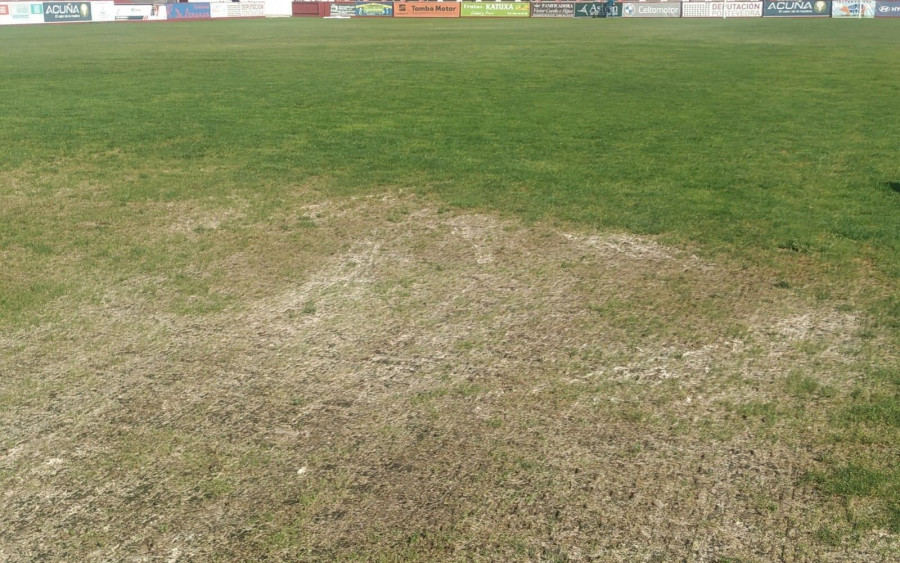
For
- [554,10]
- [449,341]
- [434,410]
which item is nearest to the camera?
[434,410]

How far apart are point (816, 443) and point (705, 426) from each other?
2.22 feet

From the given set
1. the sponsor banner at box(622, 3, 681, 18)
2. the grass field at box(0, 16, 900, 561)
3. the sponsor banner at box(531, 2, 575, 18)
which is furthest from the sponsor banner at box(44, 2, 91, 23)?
the grass field at box(0, 16, 900, 561)

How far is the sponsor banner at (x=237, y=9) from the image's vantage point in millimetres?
63062

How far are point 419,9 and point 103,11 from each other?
23.1m

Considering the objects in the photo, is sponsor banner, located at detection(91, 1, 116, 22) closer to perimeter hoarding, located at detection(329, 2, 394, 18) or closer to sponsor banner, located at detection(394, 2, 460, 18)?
perimeter hoarding, located at detection(329, 2, 394, 18)

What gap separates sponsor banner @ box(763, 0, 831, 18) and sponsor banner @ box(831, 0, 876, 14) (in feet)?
1.43

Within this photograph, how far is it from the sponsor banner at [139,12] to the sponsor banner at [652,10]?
34.7 m

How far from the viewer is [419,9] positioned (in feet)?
211

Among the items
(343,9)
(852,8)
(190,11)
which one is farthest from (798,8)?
(190,11)

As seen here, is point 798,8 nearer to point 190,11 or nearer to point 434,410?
point 190,11

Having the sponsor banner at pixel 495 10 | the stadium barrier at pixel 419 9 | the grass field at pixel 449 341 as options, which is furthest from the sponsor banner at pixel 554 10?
the grass field at pixel 449 341

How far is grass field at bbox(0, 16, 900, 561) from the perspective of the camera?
4.55 m

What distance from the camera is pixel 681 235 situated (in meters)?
9.05

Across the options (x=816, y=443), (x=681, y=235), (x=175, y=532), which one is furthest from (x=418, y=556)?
(x=681, y=235)
